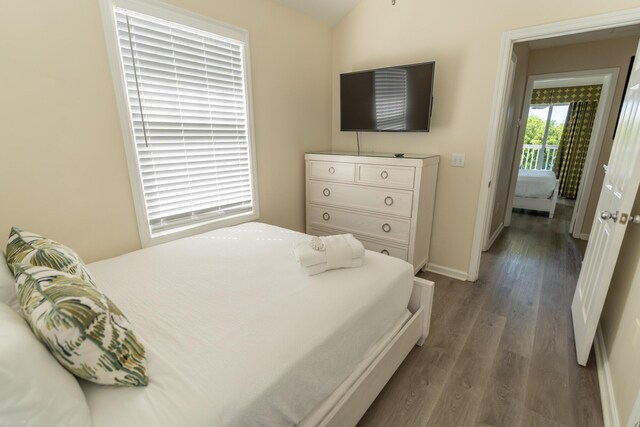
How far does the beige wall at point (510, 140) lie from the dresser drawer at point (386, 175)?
1.48 m

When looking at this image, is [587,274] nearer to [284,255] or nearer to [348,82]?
[284,255]

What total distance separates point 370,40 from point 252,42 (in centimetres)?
119

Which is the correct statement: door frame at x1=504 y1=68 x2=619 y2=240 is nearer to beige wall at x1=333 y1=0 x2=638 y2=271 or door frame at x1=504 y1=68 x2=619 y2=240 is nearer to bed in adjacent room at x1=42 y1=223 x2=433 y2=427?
beige wall at x1=333 y1=0 x2=638 y2=271

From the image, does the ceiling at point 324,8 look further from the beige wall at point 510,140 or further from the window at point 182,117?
the beige wall at point 510,140

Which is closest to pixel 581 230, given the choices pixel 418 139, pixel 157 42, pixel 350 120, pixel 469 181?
pixel 469 181

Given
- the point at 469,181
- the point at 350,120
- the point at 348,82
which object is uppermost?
the point at 348,82

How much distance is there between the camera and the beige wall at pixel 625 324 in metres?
1.31

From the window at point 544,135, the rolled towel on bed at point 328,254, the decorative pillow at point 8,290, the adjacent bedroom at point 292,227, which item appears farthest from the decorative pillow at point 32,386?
the window at point 544,135

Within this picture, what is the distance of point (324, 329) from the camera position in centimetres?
115

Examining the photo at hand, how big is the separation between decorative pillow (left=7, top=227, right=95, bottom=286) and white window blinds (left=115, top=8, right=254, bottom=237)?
821 mm

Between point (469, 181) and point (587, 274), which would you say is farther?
point (469, 181)

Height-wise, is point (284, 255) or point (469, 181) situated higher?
point (469, 181)

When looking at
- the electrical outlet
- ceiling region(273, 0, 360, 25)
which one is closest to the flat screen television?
the electrical outlet

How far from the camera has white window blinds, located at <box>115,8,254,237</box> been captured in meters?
1.86
